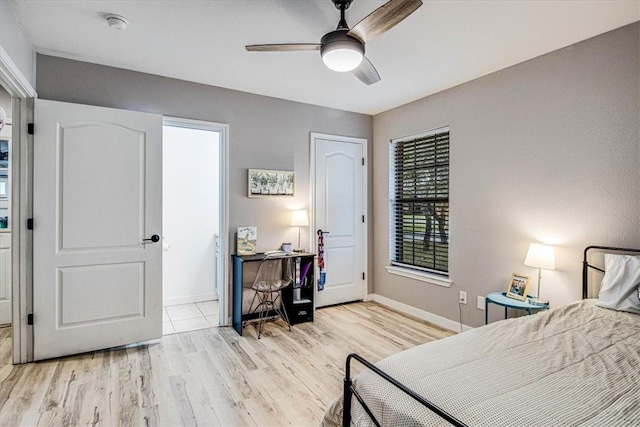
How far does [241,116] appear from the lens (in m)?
3.73

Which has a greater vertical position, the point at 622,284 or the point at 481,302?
the point at 622,284

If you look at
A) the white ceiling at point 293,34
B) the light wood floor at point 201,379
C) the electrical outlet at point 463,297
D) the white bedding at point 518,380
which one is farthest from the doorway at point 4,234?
the electrical outlet at point 463,297

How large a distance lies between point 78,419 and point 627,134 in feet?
13.0

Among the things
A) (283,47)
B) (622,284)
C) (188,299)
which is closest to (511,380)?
(622,284)

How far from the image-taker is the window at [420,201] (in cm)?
378

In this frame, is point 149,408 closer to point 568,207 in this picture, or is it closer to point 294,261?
point 294,261

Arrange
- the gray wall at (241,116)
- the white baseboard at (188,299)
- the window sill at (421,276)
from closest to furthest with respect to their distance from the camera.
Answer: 1. the gray wall at (241,116)
2. the window sill at (421,276)
3. the white baseboard at (188,299)

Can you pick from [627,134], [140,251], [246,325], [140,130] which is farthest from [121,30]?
[627,134]

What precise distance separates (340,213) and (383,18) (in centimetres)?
286

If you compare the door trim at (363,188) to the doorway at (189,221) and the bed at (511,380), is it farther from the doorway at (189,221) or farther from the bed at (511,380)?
the bed at (511,380)

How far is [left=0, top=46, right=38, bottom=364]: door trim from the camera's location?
2.66m

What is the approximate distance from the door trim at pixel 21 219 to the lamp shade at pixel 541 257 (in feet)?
12.9

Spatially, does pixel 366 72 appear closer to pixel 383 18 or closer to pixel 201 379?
pixel 383 18

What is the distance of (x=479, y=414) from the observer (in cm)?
110
